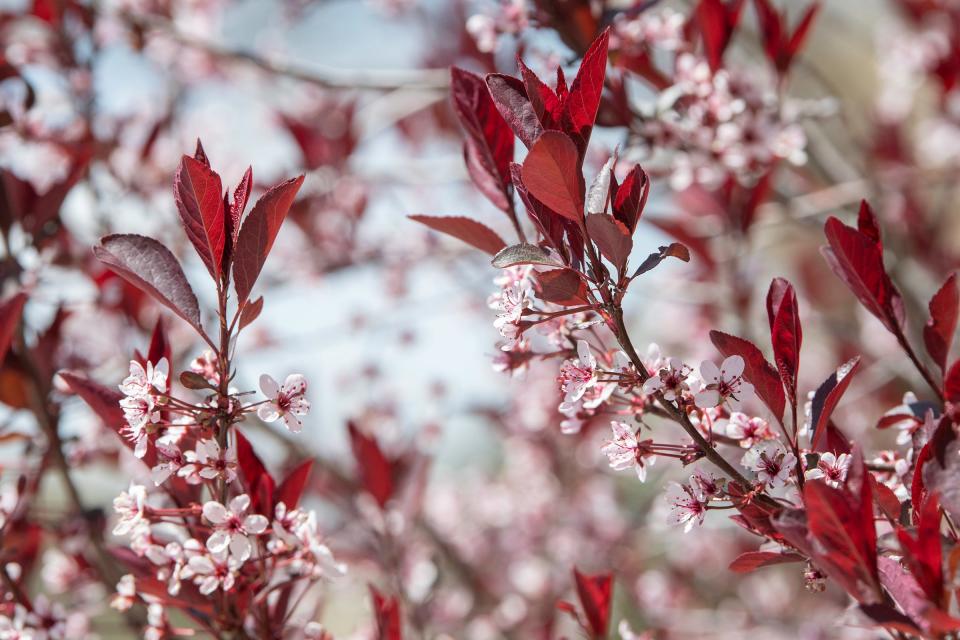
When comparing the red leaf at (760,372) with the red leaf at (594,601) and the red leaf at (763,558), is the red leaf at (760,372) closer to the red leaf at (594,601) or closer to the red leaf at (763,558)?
the red leaf at (763,558)

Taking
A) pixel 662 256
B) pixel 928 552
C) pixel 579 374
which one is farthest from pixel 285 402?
pixel 928 552

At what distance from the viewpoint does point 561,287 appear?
77 cm

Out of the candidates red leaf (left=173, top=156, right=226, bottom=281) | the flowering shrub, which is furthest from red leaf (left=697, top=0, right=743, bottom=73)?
red leaf (left=173, top=156, right=226, bottom=281)

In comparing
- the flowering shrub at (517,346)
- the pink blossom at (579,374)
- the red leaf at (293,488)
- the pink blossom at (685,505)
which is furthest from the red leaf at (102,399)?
the pink blossom at (685,505)

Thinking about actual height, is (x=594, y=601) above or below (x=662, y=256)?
below

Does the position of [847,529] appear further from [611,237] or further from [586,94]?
[586,94]

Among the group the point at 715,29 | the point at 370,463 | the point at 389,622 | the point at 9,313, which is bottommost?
the point at 370,463

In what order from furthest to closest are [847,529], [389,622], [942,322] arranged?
[389,622]
[942,322]
[847,529]

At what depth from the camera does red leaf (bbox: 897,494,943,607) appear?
0.69 m

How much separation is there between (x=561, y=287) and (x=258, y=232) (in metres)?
0.33

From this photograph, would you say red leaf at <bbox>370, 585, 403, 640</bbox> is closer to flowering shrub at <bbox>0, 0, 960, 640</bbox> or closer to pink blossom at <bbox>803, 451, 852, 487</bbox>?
flowering shrub at <bbox>0, 0, 960, 640</bbox>

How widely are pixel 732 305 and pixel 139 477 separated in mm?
1591

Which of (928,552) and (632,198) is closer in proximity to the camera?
(928,552)

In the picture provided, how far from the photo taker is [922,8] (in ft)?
10.1
